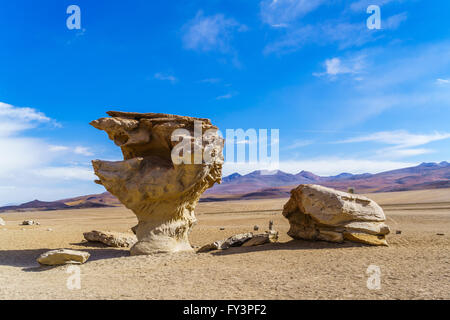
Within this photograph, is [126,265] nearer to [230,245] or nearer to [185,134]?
[230,245]

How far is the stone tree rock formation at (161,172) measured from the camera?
11008 mm

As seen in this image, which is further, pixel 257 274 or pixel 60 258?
pixel 60 258

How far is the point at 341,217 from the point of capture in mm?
10812

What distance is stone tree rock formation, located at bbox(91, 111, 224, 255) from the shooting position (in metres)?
11.0

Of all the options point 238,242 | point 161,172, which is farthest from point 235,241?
point 161,172

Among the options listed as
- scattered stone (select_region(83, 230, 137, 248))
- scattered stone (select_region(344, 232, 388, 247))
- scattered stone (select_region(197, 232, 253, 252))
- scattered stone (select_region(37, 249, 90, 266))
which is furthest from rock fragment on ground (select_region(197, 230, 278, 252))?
scattered stone (select_region(83, 230, 137, 248))

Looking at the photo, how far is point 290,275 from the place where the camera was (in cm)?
725

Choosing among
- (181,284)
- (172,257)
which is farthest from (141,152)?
(181,284)

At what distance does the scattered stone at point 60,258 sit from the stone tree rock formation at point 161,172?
5.87 feet

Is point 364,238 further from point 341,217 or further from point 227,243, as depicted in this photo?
point 227,243

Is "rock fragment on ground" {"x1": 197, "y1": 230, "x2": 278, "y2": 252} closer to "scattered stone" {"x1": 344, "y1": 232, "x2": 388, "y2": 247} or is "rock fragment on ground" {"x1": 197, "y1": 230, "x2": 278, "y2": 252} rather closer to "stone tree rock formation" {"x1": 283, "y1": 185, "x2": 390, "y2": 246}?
"stone tree rock formation" {"x1": 283, "y1": 185, "x2": 390, "y2": 246}

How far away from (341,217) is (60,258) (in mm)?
9188

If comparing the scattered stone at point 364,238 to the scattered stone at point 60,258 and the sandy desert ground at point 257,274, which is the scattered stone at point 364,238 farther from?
the scattered stone at point 60,258
